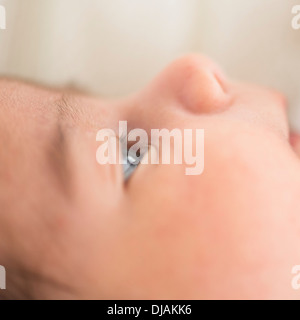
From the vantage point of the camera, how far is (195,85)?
0.41 meters

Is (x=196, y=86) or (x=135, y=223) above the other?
(x=196, y=86)

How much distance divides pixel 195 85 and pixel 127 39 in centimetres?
25

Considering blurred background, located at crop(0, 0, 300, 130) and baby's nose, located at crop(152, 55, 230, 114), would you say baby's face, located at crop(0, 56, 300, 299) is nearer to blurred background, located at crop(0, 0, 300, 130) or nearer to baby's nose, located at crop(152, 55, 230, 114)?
baby's nose, located at crop(152, 55, 230, 114)

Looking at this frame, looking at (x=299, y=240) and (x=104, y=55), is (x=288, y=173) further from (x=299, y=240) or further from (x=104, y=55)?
(x=104, y=55)

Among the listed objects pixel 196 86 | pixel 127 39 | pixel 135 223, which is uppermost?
pixel 127 39

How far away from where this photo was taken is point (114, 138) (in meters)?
0.38

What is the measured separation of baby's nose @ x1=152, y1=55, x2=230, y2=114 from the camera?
401mm

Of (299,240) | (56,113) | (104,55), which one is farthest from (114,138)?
(104,55)

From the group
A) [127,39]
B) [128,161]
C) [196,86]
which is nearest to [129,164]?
[128,161]

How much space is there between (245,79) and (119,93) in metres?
0.16

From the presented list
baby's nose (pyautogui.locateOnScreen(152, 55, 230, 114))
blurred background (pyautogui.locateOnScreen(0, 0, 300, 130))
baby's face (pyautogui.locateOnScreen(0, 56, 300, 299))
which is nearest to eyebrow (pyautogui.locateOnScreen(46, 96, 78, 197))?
baby's face (pyautogui.locateOnScreen(0, 56, 300, 299))

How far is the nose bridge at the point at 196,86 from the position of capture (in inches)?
15.8

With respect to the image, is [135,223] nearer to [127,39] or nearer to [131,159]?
[131,159]
